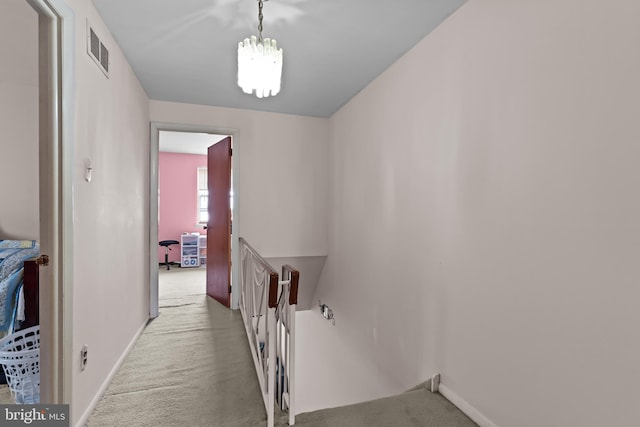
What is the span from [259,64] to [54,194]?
115 cm

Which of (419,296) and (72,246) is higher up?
(72,246)

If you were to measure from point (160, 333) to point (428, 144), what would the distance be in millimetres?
2837

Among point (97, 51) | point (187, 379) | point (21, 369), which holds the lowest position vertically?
point (187, 379)

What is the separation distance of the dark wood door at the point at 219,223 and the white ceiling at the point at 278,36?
997 mm

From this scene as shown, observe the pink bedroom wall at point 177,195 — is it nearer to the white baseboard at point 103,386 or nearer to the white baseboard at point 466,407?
the white baseboard at point 103,386

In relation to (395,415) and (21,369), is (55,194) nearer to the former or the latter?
(21,369)

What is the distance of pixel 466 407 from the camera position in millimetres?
1721

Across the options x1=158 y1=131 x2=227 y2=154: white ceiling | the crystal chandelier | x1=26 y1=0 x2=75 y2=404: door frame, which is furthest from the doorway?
x1=158 y1=131 x2=227 y2=154: white ceiling

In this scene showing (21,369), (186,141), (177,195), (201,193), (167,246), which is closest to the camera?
(21,369)

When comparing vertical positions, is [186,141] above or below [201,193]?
above

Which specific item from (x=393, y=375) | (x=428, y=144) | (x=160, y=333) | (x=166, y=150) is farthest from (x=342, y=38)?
(x=166, y=150)

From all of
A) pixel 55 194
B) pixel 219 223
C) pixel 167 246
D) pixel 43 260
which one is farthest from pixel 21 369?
pixel 167 246

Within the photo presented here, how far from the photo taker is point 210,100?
10.6 feet

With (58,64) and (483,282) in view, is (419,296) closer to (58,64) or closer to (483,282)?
(483,282)
